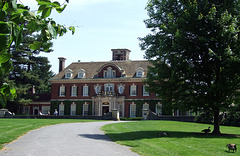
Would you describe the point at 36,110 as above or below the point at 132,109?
below

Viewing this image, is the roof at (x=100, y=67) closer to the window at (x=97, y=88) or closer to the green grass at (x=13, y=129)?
the window at (x=97, y=88)

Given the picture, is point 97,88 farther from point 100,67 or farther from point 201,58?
point 201,58

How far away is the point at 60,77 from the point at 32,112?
10621 millimetres

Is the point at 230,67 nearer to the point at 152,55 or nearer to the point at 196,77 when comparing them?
the point at 196,77

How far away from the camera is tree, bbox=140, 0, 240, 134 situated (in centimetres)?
2000

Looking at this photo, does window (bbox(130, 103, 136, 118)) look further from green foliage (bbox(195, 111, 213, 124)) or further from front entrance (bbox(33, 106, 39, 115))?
front entrance (bbox(33, 106, 39, 115))

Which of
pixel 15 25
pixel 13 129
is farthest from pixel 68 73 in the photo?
pixel 15 25

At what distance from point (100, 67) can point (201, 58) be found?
36219 mm

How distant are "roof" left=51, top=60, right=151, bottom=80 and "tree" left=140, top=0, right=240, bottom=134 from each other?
3248 cm

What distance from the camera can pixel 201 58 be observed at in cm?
2142

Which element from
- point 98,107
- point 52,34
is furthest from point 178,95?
point 98,107

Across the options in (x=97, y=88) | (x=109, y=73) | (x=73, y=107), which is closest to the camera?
(x=109, y=73)

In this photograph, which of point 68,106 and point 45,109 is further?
point 45,109

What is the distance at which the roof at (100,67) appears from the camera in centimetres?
5594
